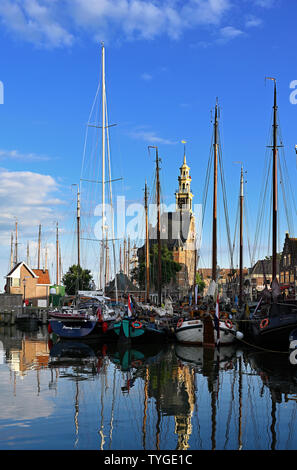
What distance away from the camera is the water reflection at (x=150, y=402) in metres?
12.9

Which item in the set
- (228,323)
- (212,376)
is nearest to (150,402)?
(212,376)

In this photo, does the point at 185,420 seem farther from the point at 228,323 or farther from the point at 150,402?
the point at 228,323

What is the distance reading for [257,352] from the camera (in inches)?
1292

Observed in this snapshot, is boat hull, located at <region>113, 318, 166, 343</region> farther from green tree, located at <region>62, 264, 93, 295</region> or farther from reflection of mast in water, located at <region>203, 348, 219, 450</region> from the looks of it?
green tree, located at <region>62, 264, 93, 295</region>

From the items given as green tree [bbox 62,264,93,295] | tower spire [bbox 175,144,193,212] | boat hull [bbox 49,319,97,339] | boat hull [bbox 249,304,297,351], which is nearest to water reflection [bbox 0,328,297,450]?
boat hull [bbox 249,304,297,351]

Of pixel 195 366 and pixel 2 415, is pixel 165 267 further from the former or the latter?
pixel 2 415

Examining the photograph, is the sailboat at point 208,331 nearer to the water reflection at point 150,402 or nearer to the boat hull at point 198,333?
the boat hull at point 198,333

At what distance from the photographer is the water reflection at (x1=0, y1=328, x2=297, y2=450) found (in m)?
12.9

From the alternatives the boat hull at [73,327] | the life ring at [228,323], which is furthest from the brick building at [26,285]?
the life ring at [228,323]

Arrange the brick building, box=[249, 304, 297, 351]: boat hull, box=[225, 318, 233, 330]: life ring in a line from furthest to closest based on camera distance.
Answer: the brick building, box=[225, 318, 233, 330]: life ring, box=[249, 304, 297, 351]: boat hull

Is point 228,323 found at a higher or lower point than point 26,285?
lower

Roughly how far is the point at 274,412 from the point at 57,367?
13.7 meters

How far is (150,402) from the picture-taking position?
1739 cm
